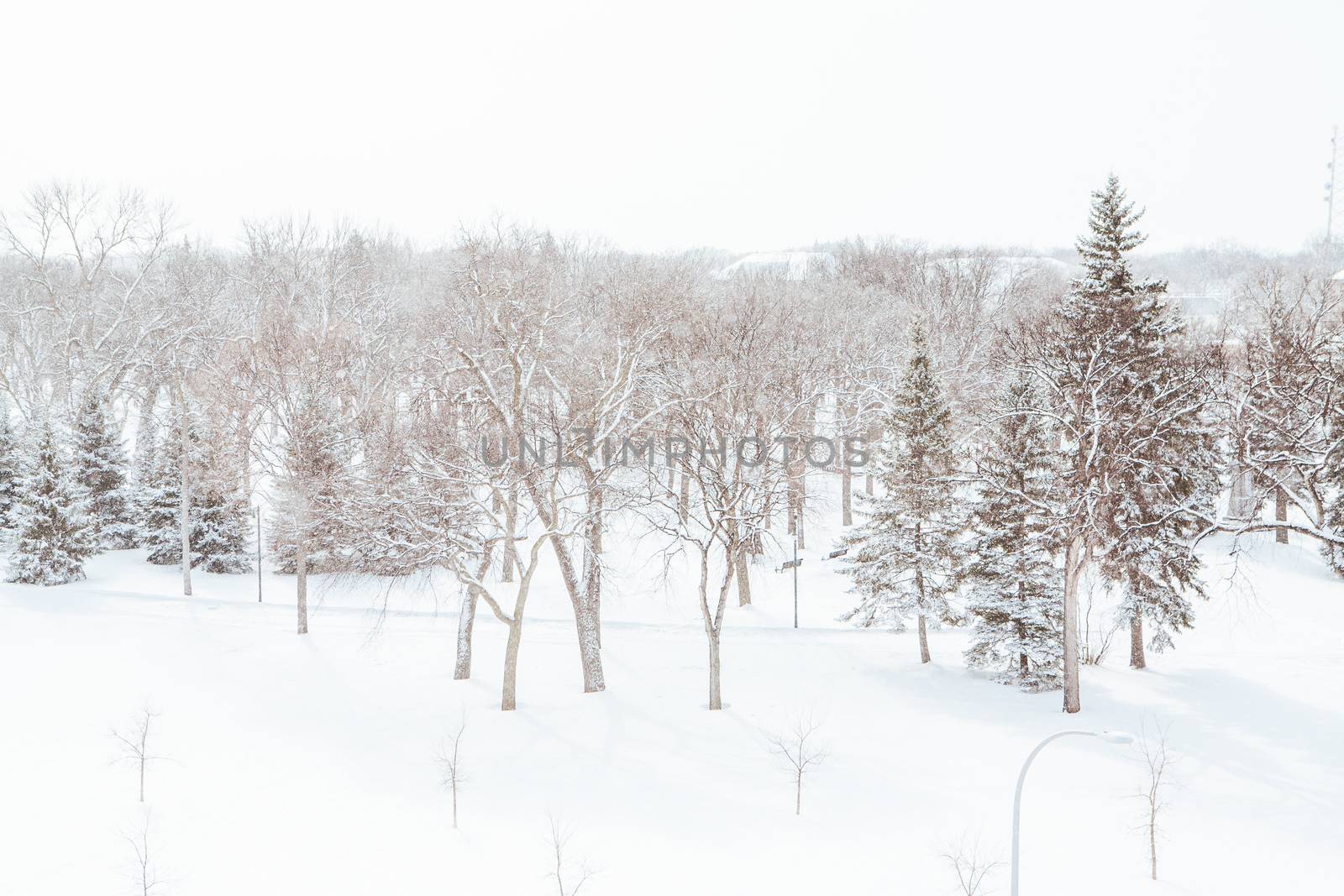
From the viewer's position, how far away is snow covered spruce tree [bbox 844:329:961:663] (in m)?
26.6

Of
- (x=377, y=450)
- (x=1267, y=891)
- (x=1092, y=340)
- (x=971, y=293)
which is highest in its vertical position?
(x=971, y=293)

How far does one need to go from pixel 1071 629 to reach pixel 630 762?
461 inches

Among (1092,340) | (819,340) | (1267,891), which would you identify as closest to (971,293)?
(819,340)

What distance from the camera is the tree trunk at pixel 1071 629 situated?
75.2 feet

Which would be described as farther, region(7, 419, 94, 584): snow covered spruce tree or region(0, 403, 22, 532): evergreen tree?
region(0, 403, 22, 532): evergreen tree

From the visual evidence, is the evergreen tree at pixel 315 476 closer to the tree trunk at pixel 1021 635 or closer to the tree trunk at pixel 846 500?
the tree trunk at pixel 1021 635

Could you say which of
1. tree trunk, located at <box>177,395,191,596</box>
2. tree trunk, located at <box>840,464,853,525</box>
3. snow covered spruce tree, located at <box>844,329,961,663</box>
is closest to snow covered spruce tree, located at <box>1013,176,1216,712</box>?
snow covered spruce tree, located at <box>844,329,961,663</box>

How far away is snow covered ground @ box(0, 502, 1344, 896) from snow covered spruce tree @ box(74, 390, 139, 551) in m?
6.97

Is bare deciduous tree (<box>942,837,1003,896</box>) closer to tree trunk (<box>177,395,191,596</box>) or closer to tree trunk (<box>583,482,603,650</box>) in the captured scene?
tree trunk (<box>583,482,603,650</box>)

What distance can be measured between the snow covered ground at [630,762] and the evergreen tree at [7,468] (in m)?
7.95

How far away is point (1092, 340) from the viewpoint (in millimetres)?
24828

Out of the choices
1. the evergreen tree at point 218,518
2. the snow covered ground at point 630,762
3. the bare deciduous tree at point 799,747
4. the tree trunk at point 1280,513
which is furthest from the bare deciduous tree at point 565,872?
the evergreen tree at point 218,518

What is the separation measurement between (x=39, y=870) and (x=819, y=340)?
4059 centimetres

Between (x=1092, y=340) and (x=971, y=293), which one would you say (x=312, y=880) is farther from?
(x=971, y=293)
